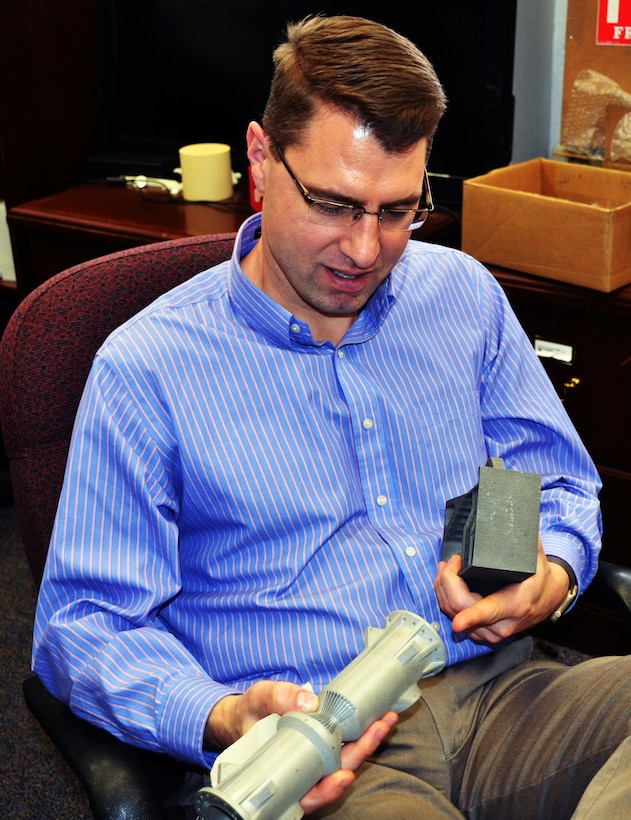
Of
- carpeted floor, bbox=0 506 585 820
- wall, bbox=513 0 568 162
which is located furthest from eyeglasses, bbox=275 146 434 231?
carpeted floor, bbox=0 506 585 820

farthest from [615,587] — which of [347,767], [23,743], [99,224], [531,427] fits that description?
[99,224]

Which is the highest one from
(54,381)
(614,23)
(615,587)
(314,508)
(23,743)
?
(614,23)

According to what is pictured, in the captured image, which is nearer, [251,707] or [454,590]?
[251,707]

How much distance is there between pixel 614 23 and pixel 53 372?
128 centimetres

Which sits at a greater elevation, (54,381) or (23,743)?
(54,381)

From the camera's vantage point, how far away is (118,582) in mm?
1129

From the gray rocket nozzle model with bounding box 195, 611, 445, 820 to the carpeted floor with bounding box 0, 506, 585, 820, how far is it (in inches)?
43.2

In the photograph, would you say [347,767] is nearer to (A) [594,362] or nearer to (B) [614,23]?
(A) [594,362]

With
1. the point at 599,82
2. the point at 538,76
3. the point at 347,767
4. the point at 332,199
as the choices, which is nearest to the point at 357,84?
the point at 332,199

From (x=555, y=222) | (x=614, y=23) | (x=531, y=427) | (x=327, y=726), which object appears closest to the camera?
(x=327, y=726)

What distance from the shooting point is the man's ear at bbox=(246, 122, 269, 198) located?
49.9 inches

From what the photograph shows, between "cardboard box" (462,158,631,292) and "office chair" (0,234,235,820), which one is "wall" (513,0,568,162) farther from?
"office chair" (0,234,235,820)

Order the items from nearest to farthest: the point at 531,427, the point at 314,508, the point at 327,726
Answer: the point at 327,726, the point at 314,508, the point at 531,427

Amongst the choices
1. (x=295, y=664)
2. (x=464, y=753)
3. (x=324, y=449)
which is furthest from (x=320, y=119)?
(x=464, y=753)
